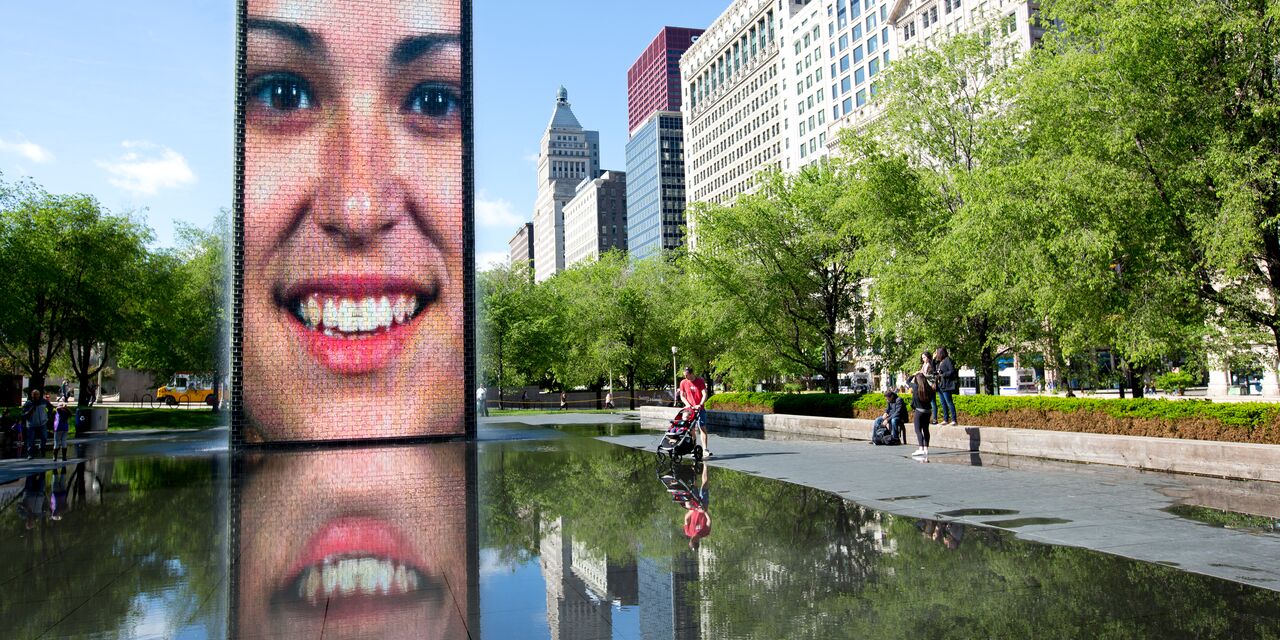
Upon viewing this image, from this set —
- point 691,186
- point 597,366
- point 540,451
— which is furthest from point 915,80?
point 691,186

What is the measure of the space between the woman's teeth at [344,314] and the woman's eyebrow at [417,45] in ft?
22.2

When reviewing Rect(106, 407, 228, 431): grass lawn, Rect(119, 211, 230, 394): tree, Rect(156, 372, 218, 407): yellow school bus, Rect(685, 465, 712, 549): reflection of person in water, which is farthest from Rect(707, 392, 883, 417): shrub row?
Rect(156, 372, 218, 407): yellow school bus

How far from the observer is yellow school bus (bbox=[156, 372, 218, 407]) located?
68250mm

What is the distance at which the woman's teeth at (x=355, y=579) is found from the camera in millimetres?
6047

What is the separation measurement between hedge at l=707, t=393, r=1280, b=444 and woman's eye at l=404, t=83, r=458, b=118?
48.8ft

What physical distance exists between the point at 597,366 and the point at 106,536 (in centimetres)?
4628

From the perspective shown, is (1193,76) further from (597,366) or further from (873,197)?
(597,366)

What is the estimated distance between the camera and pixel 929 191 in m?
25.4

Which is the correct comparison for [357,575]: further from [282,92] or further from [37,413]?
[282,92]

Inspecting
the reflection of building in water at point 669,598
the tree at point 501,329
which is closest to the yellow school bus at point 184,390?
the tree at point 501,329

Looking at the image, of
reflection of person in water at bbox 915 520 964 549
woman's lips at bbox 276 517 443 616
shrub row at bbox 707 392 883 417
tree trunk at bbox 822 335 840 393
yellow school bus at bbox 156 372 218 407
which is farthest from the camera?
yellow school bus at bbox 156 372 218 407

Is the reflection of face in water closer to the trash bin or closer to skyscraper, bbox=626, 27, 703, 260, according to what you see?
the trash bin

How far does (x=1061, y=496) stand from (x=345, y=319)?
17592 mm

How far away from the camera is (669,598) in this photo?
222 inches
